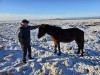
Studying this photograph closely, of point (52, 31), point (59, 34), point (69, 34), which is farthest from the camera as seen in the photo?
point (69, 34)

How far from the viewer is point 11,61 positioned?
12.7 m

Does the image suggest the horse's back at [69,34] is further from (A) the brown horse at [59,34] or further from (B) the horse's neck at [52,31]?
(B) the horse's neck at [52,31]

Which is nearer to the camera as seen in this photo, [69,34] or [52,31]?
[52,31]

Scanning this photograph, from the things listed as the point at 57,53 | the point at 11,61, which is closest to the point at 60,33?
the point at 57,53

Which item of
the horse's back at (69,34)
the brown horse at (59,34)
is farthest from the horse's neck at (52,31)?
the horse's back at (69,34)

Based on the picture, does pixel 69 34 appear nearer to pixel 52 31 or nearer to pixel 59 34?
pixel 59 34

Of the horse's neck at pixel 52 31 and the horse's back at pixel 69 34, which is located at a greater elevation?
the horse's neck at pixel 52 31

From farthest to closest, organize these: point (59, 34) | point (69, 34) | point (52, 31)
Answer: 1. point (69, 34)
2. point (59, 34)
3. point (52, 31)

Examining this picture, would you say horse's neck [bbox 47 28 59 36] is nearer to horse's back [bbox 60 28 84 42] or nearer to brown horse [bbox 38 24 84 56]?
brown horse [bbox 38 24 84 56]

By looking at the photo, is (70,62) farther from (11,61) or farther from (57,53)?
(11,61)

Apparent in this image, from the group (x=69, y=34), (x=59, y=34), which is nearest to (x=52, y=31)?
(x=59, y=34)

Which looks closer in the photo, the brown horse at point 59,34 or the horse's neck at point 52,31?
the brown horse at point 59,34

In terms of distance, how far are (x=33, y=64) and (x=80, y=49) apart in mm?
3715

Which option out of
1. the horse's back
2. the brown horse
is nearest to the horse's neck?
the brown horse
